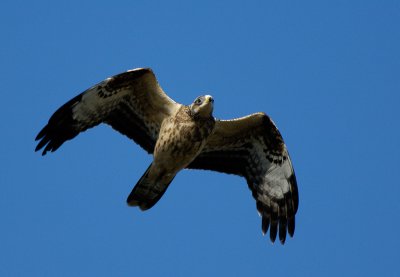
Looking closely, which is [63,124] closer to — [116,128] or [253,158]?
[116,128]

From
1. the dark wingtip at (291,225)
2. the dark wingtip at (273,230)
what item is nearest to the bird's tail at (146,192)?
Answer: the dark wingtip at (273,230)

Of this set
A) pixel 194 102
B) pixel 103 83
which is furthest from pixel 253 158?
pixel 103 83

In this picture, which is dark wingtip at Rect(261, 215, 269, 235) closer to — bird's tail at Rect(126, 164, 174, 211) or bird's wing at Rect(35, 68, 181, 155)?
bird's tail at Rect(126, 164, 174, 211)

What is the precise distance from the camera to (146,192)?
15070mm

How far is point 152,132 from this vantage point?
15398 mm

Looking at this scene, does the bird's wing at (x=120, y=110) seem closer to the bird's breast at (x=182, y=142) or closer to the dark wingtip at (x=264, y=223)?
the bird's breast at (x=182, y=142)

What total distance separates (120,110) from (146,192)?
1.31m

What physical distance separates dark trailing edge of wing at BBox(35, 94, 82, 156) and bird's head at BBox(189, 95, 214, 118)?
5.58 ft

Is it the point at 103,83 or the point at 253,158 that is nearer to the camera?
the point at 103,83

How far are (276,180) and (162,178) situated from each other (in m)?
1.91

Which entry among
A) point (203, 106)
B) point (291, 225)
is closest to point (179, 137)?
point (203, 106)

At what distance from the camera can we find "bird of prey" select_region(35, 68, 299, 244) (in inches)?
579

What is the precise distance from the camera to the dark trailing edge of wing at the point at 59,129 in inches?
578

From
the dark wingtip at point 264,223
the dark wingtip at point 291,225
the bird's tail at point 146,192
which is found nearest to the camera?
the bird's tail at point 146,192
